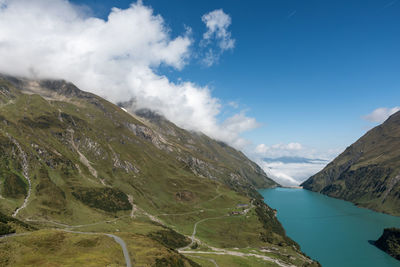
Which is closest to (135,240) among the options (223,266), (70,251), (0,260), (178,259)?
(178,259)

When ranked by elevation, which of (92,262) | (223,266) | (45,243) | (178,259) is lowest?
(223,266)

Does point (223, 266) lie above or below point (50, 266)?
below

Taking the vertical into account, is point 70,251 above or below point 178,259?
above

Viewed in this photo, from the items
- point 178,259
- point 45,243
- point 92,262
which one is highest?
point 45,243

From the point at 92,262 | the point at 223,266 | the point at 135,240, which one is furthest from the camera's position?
the point at 223,266

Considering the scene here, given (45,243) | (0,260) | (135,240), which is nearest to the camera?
(0,260)

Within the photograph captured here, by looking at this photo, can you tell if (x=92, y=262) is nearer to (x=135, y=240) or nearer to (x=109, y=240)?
(x=109, y=240)

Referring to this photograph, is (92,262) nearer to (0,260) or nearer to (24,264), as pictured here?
(24,264)

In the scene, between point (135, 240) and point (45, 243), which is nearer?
point (45, 243)

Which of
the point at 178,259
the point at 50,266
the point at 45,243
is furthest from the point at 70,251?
the point at 178,259

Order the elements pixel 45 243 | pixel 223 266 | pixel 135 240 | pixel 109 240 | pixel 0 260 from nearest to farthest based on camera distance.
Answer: pixel 0 260 < pixel 45 243 < pixel 109 240 < pixel 135 240 < pixel 223 266
